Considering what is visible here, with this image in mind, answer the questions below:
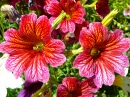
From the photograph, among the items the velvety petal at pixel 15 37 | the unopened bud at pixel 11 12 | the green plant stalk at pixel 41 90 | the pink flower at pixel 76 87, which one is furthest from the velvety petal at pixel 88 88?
the unopened bud at pixel 11 12

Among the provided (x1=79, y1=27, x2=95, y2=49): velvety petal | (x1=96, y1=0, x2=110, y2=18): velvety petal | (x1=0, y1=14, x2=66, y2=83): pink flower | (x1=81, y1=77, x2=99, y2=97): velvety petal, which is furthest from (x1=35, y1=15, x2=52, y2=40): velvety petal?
(x1=96, y1=0, x2=110, y2=18): velvety petal

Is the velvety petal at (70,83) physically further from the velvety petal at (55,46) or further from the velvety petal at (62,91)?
the velvety petal at (55,46)

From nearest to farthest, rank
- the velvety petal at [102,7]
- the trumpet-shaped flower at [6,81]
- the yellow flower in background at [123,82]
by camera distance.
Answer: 1. the trumpet-shaped flower at [6,81]
2. the yellow flower in background at [123,82]
3. the velvety petal at [102,7]

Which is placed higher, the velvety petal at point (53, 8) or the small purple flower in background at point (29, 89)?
the velvety petal at point (53, 8)

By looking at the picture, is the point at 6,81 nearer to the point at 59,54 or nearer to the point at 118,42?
the point at 59,54

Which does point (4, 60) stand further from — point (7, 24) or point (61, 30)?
point (7, 24)

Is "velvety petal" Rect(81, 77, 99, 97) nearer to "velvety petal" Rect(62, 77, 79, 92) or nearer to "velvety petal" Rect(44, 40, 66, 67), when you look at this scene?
"velvety petal" Rect(62, 77, 79, 92)

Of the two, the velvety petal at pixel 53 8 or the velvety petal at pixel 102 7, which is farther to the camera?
the velvety petal at pixel 102 7
